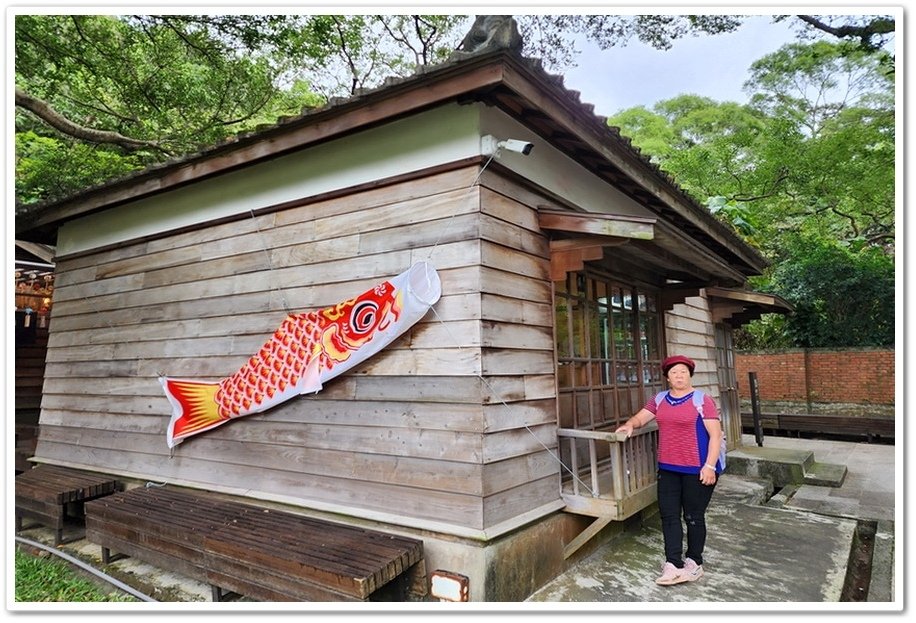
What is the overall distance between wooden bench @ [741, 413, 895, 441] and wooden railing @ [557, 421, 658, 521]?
346 inches

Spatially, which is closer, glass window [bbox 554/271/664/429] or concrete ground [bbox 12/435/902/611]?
concrete ground [bbox 12/435/902/611]

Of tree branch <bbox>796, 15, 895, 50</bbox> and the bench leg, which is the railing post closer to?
tree branch <bbox>796, 15, 895, 50</bbox>

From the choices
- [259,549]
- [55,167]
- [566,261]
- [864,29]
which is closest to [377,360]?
[259,549]

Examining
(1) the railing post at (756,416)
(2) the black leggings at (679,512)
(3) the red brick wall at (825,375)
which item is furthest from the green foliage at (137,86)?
(3) the red brick wall at (825,375)

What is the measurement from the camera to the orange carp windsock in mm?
3736

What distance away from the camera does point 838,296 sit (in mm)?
13680

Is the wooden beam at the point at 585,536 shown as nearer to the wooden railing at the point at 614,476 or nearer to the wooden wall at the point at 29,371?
the wooden railing at the point at 614,476

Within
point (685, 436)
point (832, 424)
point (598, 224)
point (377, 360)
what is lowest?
point (832, 424)

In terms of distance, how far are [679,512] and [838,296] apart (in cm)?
1296

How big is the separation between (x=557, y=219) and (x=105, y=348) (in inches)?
203

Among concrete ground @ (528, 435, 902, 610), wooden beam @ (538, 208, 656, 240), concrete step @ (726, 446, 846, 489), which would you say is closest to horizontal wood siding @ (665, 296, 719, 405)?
concrete step @ (726, 446, 846, 489)

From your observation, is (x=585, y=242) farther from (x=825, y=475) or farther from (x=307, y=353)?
(x=825, y=475)

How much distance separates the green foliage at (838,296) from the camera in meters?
13.3
